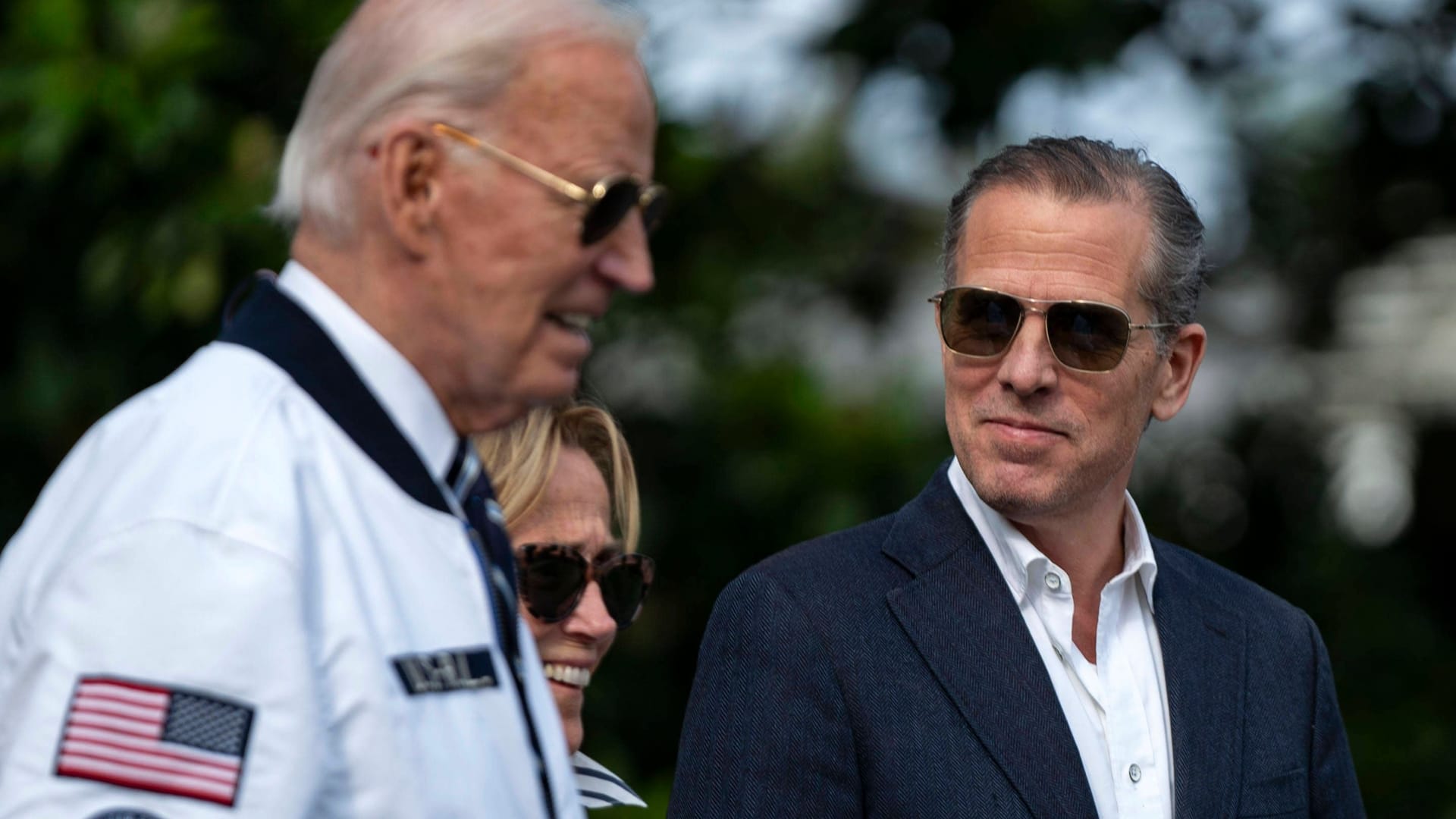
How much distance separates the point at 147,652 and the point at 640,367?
13.4 ft

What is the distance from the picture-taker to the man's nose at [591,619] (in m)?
2.49

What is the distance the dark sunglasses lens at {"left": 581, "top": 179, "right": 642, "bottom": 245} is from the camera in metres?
1.40

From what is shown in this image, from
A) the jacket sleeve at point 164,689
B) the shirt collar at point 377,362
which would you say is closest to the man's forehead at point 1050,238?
the shirt collar at point 377,362

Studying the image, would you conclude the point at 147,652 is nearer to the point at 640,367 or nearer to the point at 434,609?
the point at 434,609

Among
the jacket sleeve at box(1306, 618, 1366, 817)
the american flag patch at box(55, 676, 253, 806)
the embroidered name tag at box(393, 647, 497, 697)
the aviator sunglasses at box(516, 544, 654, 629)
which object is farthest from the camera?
the jacket sleeve at box(1306, 618, 1366, 817)

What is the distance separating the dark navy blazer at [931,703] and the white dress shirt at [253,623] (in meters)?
0.92

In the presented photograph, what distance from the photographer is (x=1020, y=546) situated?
96.3 inches

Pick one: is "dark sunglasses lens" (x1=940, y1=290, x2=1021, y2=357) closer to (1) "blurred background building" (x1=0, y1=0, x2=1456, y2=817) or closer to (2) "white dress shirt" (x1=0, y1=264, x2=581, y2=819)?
(1) "blurred background building" (x1=0, y1=0, x2=1456, y2=817)

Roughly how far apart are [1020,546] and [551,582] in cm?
72

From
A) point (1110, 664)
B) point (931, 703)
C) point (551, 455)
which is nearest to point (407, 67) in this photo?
point (551, 455)

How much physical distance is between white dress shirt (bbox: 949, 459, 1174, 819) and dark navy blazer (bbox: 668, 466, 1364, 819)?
3 cm

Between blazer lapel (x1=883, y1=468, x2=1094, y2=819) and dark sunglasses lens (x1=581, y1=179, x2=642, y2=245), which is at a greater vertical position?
dark sunglasses lens (x1=581, y1=179, x2=642, y2=245)

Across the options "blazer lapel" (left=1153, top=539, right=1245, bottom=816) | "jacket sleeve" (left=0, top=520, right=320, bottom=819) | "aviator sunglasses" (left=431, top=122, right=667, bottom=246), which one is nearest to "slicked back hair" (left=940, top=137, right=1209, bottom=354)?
"blazer lapel" (left=1153, top=539, right=1245, bottom=816)

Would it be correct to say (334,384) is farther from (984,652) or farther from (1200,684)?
(1200,684)
